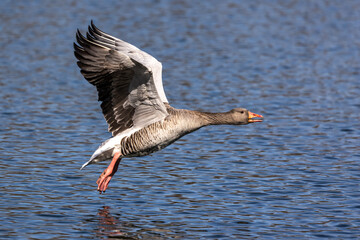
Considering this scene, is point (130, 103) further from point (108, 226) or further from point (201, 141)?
point (201, 141)

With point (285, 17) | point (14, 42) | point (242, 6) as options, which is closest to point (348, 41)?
point (285, 17)

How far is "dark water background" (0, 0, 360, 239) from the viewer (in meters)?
10.9

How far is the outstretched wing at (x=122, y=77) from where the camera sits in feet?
36.2

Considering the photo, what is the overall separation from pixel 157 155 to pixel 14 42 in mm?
15644

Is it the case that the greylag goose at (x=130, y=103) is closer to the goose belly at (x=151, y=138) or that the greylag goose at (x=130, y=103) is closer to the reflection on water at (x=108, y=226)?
the goose belly at (x=151, y=138)

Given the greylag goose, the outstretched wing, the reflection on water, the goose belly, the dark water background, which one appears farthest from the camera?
the goose belly

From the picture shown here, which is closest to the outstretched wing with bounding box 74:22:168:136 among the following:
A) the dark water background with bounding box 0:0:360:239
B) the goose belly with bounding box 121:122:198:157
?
the goose belly with bounding box 121:122:198:157

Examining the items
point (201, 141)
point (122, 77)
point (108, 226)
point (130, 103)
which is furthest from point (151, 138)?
point (201, 141)

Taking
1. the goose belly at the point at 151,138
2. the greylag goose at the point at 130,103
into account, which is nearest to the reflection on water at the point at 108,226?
the greylag goose at the point at 130,103

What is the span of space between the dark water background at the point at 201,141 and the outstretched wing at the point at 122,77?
1446 mm

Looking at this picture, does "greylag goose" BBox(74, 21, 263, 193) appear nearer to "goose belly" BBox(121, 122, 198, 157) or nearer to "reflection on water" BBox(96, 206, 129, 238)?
"goose belly" BBox(121, 122, 198, 157)

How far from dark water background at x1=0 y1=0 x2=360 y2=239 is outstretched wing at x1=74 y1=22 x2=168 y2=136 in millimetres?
1446

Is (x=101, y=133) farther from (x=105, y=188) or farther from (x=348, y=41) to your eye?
(x=348, y=41)

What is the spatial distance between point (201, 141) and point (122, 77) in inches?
216
